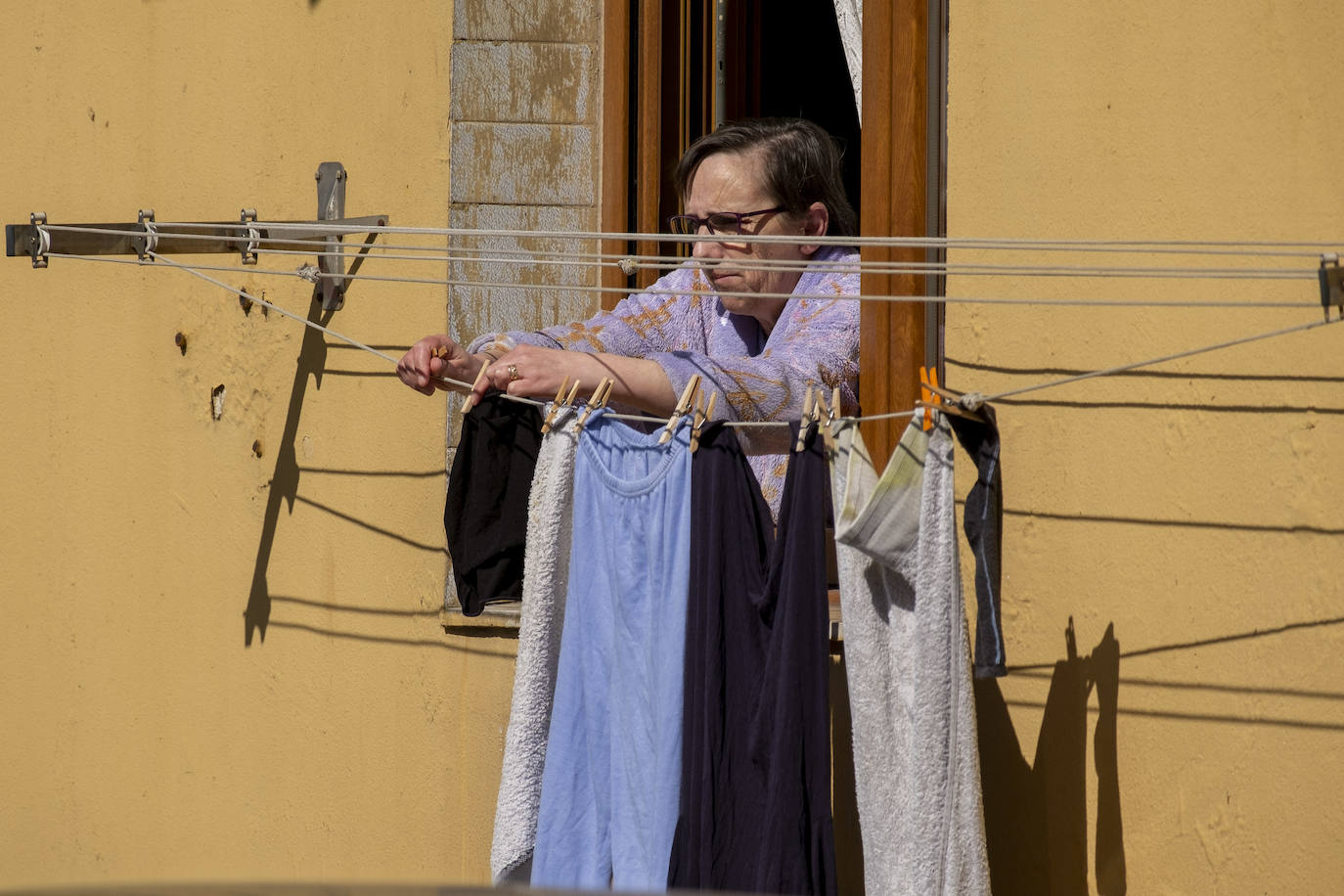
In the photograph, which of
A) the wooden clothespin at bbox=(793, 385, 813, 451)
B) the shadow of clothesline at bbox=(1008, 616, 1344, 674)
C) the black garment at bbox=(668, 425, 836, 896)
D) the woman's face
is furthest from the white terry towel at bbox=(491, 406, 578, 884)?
the shadow of clothesline at bbox=(1008, 616, 1344, 674)

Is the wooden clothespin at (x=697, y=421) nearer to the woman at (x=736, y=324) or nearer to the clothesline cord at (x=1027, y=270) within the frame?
the woman at (x=736, y=324)

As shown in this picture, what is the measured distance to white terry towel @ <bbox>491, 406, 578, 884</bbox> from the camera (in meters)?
2.45

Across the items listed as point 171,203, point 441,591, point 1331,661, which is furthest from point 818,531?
point 171,203

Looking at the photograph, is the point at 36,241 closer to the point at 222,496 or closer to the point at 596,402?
the point at 222,496

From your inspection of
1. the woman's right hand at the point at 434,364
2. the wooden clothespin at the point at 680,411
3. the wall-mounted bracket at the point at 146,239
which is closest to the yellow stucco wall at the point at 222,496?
the wall-mounted bracket at the point at 146,239

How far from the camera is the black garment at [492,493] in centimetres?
254

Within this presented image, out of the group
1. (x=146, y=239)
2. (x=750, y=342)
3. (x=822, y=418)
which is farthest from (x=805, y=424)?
(x=146, y=239)

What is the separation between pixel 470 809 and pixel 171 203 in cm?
139

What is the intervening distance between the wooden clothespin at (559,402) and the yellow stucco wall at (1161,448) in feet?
2.03

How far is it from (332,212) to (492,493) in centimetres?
90

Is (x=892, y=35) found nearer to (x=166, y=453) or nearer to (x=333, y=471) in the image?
(x=333, y=471)

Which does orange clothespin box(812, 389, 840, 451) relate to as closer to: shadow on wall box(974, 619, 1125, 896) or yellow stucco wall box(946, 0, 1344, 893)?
yellow stucco wall box(946, 0, 1344, 893)

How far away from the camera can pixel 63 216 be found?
343cm

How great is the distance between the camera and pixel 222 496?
A: 3332 mm
